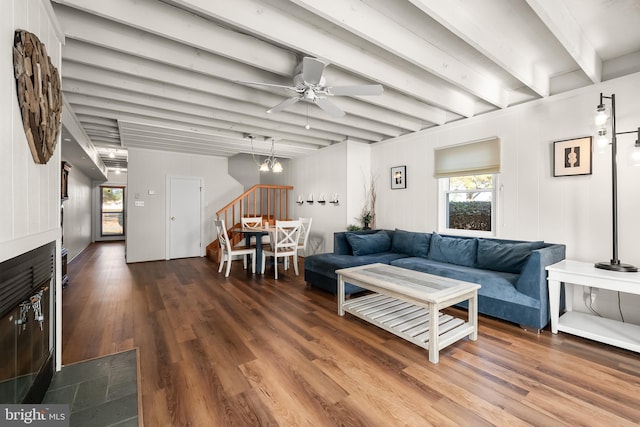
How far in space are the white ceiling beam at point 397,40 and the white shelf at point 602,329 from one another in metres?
2.50

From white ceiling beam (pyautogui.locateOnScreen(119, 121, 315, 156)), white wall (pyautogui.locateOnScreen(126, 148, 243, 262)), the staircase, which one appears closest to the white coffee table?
white ceiling beam (pyautogui.locateOnScreen(119, 121, 315, 156))

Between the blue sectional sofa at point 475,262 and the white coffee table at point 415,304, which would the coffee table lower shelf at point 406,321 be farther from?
the blue sectional sofa at point 475,262

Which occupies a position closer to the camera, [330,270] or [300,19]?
[300,19]

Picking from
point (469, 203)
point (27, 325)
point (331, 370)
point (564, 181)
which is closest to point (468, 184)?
point (469, 203)

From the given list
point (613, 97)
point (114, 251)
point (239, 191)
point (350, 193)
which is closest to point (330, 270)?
point (350, 193)

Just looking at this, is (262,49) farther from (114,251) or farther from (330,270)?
(114,251)

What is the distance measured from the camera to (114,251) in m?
8.09

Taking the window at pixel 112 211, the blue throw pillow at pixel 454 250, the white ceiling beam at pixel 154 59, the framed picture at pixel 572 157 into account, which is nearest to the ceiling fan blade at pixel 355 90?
the white ceiling beam at pixel 154 59

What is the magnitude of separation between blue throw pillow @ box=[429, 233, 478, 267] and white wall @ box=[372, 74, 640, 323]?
478mm

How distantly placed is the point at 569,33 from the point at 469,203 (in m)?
2.41

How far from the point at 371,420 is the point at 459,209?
141 inches

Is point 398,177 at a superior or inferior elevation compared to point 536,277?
superior

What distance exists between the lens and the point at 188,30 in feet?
7.32

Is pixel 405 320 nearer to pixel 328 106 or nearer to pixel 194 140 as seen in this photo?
pixel 328 106
